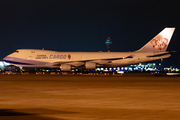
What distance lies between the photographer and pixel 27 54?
152ft

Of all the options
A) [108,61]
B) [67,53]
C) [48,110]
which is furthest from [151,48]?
[48,110]

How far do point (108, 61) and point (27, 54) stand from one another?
1562 cm

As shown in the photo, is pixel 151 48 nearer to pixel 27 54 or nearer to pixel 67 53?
pixel 67 53

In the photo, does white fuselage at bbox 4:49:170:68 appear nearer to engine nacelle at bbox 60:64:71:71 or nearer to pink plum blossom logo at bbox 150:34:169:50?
engine nacelle at bbox 60:64:71:71

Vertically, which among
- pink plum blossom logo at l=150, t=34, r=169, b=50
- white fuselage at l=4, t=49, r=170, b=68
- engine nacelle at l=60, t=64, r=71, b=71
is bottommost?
engine nacelle at l=60, t=64, r=71, b=71

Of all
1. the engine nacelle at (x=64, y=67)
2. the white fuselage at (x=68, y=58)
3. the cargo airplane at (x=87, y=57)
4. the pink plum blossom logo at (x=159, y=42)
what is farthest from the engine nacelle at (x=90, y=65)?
the pink plum blossom logo at (x=159, y=42)

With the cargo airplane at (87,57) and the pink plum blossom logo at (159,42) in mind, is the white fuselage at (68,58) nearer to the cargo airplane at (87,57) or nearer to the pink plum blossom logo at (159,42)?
the cargo airplane at (87,57)

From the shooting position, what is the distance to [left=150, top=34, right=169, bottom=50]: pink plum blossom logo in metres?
47.4

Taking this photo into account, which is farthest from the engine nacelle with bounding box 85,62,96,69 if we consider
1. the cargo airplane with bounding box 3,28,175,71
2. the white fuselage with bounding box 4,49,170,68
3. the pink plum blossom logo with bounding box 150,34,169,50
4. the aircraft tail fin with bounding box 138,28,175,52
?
the pink plum blossom logo with bounding box 150,34,169,50

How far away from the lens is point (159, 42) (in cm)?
4759

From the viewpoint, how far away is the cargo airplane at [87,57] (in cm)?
4569

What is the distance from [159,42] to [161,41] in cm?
42

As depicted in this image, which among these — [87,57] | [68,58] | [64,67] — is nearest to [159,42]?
[87,57]

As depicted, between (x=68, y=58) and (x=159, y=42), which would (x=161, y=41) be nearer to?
(x=159, y=42)
